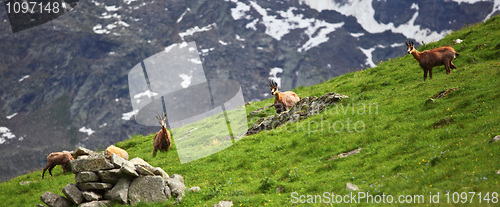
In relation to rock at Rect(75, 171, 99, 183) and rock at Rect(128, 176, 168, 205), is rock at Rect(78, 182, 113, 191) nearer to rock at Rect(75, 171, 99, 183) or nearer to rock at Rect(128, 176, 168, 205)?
rock at Rect(75, 171, 99, 183)

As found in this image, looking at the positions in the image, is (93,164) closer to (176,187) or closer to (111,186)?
(111,186)

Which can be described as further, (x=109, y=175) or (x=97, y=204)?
(x=109, y=175)

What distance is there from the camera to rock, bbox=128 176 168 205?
1647cm

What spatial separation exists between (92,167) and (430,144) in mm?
16121

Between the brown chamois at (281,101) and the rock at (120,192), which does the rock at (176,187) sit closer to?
the rock at (120,192)

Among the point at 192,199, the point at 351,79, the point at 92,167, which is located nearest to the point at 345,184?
the point at 192,199

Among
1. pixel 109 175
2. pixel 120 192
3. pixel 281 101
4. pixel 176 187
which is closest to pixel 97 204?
pixel 120 192

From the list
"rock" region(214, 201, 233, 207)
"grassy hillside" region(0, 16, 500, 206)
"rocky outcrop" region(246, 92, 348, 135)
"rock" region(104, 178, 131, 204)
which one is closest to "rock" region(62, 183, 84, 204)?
"rock" region(104, 178, 131, 204)

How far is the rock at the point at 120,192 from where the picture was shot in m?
16.4

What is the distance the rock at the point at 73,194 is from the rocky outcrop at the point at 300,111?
44.8 feet

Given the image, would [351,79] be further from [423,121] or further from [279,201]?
[279,201]

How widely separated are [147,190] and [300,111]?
14059 mm

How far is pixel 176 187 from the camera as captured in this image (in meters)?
17.2

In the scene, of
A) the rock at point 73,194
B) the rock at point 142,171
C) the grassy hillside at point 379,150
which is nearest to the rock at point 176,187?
the grassy hillside at point 379,150
